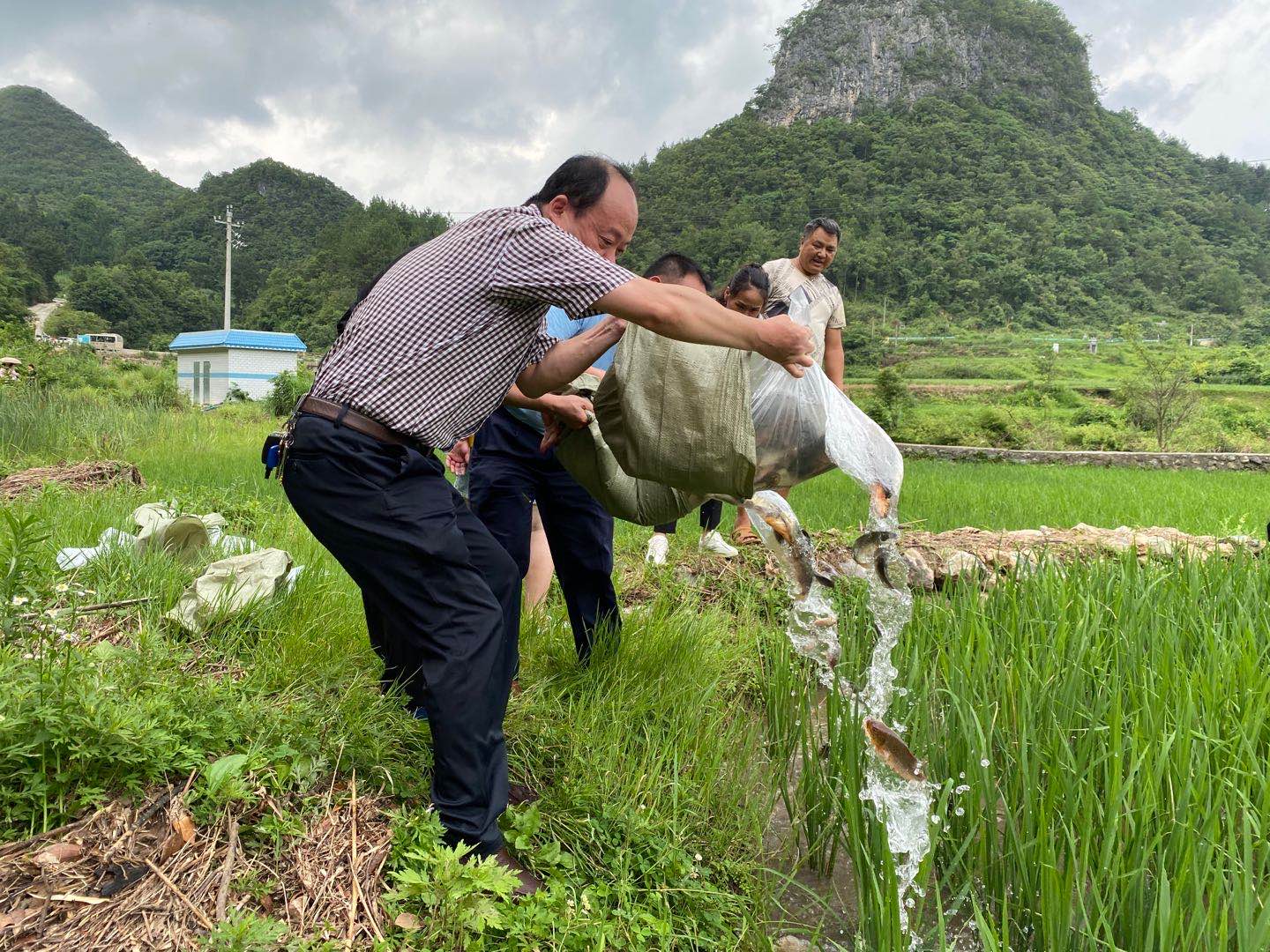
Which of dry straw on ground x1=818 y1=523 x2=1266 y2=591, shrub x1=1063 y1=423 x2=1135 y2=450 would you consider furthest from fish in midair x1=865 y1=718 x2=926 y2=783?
shrub x1=1063 y1=423 x2=1135 y2=450

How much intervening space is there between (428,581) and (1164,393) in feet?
55.1

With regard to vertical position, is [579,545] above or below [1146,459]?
above

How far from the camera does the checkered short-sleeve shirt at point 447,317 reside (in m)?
1.73

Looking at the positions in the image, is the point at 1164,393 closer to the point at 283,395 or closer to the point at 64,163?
the point at 283,395

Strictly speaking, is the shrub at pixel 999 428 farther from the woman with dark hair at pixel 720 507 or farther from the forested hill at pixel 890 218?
the forested hill at pixel 890 218

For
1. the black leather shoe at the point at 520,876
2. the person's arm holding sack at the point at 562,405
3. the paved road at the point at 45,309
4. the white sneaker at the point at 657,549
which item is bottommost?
the black leather shoe at the point at 520,876

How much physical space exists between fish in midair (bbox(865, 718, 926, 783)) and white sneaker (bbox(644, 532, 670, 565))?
2343 mm

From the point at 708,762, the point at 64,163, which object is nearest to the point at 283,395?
the point at 708,762

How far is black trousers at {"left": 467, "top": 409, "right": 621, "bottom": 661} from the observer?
2.69 meters

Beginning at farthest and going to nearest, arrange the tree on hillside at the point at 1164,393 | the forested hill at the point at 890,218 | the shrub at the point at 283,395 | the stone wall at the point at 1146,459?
the forested hill at the point at 890,218 < the shrub at the point at 283,395 < the tree on hillside at the point at 1164,393 < the stone wall at the point at 1146,459

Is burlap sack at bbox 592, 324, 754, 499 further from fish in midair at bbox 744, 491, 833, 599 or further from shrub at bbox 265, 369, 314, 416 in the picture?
shrub at bbox 265, 369, 314, 416

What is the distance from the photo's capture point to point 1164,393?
1526 cm

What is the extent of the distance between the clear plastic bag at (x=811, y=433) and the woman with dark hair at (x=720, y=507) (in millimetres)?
943

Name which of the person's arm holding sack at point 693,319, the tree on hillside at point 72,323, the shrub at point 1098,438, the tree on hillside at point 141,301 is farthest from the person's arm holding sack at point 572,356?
the tree on hillside at point 141,301
